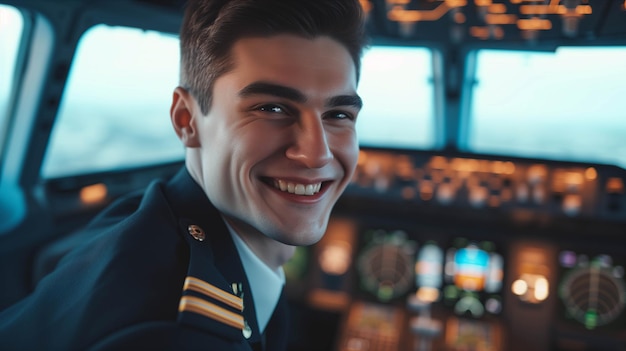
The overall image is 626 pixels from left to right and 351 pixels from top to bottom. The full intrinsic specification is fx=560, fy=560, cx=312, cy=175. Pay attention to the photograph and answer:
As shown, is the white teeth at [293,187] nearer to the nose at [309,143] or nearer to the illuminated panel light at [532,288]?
the nose at [309,143]

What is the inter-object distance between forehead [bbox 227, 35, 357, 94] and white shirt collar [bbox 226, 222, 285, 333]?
335 millimetres

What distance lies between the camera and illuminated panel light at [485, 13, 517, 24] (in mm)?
2172

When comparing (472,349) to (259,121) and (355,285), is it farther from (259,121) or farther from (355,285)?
(259,121)

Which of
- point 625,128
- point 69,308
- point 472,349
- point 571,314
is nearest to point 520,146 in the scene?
point 625,128

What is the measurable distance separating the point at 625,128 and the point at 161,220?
8.47 ft

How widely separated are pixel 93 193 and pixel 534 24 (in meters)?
2.18

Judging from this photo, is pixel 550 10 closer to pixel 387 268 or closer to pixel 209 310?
pixel 209 310

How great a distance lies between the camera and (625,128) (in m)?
2.78

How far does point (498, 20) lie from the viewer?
7.40ft

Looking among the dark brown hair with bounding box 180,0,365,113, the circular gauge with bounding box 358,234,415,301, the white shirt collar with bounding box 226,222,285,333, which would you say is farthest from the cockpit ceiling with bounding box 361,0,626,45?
the circular gauge with bounding box 358,234,415,301

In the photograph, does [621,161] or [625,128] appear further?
[621,161]

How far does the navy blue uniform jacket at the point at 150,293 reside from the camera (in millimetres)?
777

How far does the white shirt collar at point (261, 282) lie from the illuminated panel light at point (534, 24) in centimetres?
150

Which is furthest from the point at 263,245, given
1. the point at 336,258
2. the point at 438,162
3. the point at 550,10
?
the point at 336,258
